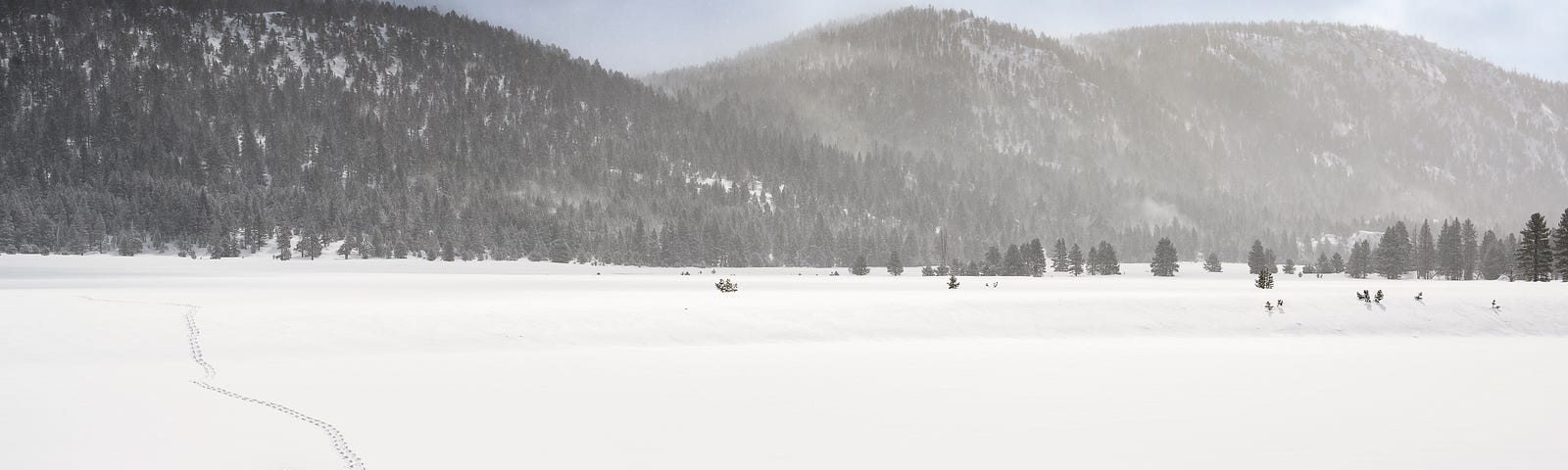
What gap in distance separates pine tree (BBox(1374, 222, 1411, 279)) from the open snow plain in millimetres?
73838

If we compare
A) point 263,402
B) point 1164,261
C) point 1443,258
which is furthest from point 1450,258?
point 263,402

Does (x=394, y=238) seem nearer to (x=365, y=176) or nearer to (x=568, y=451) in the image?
(x=365, y=176)

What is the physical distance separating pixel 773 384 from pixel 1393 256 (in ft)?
347

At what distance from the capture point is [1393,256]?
9588 centimetres

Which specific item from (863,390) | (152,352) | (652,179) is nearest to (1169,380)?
(863,390)

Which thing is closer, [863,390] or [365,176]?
[863,390]

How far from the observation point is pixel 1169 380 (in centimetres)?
1708

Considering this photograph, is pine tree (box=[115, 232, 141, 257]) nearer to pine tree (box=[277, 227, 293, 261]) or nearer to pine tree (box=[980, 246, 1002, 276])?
pine tree (box=[277, 227, 293, 261])

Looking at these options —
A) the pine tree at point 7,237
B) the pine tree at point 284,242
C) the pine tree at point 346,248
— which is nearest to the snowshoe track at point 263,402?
the pine tree at point 284,242

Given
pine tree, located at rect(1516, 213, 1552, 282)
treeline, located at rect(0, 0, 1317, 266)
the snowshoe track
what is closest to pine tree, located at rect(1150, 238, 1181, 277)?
pine tree, located at rect(1516, 213, 1552, 282)

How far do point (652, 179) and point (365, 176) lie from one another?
55822 mm

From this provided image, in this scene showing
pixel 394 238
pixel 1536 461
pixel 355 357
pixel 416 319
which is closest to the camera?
pixel 1536 461

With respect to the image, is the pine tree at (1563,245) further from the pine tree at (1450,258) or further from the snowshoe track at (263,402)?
the snowshoe track at (263,402)

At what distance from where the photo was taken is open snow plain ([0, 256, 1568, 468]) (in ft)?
36.1
